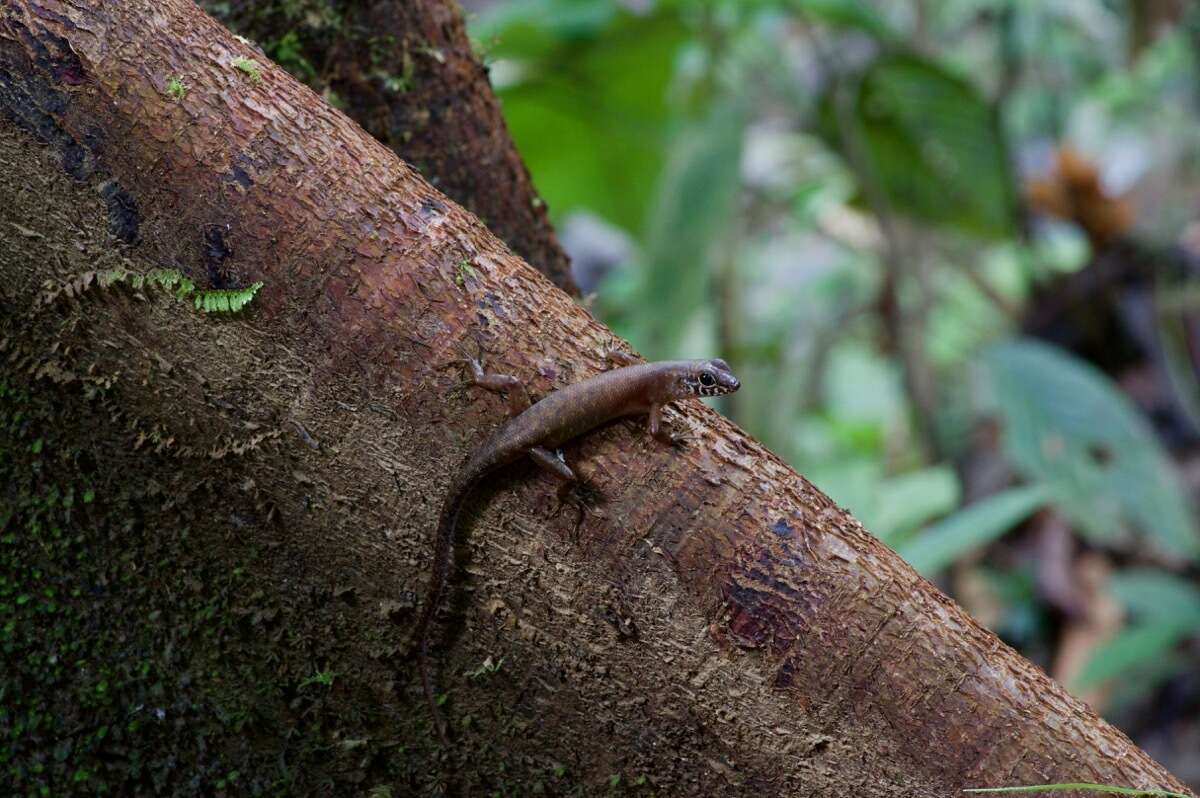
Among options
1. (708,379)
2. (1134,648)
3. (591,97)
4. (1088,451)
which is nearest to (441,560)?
(708,379)

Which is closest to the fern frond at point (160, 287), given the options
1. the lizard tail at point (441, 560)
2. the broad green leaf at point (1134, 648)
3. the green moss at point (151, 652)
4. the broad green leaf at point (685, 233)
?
the green moss at point (151, 652)

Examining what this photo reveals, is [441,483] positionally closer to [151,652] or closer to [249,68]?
[151,652]

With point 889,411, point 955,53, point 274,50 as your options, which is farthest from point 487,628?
point 955,53

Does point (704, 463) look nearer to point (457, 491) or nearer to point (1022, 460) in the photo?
point (457, 491)

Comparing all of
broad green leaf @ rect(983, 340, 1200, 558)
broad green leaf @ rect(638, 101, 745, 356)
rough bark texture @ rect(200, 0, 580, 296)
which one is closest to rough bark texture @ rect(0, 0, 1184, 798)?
rough bark texture @ rect(200, 0, 580, 296)

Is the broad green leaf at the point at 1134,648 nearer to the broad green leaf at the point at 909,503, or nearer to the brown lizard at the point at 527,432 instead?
the broad green leaf at the point at 909,503

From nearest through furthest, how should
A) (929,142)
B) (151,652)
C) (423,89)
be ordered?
(151,652) → (423,89) → (929,142)
